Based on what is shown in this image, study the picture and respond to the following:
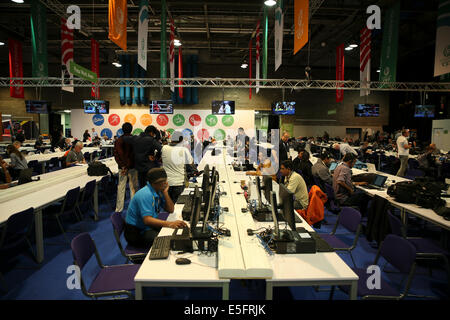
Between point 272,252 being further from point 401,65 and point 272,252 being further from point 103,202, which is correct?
point 401,65

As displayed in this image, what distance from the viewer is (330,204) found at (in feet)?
16.3

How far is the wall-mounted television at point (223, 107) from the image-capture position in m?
14.8

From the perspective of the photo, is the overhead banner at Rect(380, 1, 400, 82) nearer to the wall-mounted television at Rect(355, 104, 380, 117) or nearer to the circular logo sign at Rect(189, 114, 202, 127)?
the wall-mounted television at Rect(355, 104, 380, 117)

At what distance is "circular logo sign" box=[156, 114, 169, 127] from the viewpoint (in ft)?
57.1

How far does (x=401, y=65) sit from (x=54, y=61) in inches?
861

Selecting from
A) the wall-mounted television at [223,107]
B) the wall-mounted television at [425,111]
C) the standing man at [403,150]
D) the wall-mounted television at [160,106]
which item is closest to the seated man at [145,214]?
the standing man at [403,150]

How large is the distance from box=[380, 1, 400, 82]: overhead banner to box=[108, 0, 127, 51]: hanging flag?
7.51 metres

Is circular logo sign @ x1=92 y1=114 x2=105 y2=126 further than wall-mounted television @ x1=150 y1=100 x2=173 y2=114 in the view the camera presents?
Yes

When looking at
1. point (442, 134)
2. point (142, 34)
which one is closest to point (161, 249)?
point (142, 34)

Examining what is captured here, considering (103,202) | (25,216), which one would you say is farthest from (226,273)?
(103,202)

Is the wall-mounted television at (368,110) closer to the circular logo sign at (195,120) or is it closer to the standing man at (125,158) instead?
the circular logo sign at (195,120)

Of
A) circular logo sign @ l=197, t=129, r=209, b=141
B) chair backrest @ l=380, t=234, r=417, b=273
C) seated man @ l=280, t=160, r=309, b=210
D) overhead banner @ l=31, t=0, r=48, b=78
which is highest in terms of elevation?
overhead banner @ l=31, t=0, r=48, b=78

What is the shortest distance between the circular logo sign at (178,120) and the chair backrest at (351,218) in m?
14.8


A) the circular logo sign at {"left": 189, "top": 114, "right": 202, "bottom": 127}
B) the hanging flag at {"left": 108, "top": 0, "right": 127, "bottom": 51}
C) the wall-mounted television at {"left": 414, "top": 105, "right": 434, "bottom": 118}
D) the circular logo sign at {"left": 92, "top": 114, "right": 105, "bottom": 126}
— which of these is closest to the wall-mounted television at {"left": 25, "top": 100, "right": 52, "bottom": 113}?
the circular logo sign at {"left": 92, "top": 114, "right": 105, "bottom": 126}
